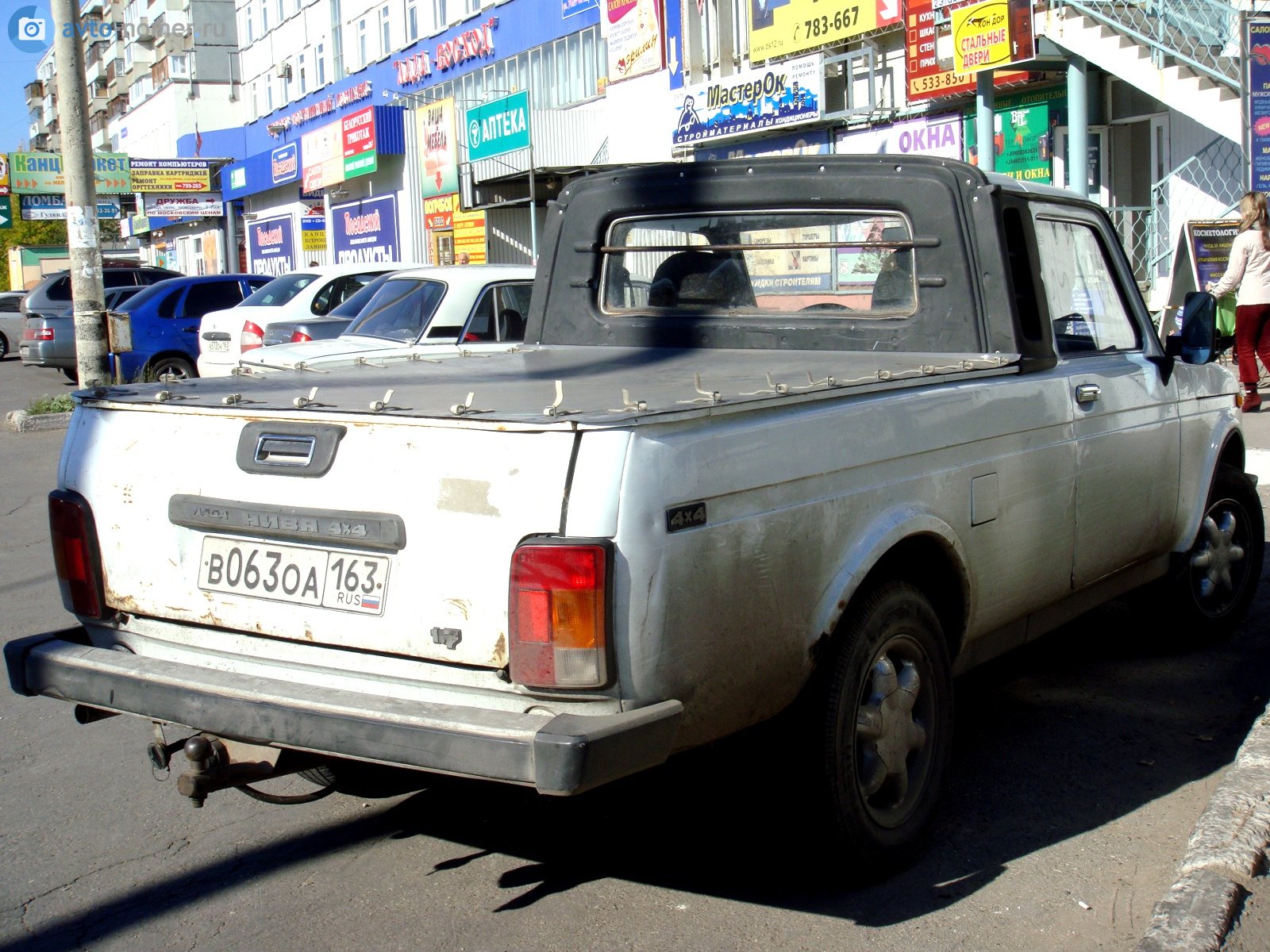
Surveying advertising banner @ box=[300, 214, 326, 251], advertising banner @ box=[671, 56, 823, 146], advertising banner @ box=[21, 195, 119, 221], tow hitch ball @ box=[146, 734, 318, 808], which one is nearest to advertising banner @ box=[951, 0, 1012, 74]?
advertising banner @ box=[671, 56, 823, 146]

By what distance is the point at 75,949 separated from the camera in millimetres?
3156

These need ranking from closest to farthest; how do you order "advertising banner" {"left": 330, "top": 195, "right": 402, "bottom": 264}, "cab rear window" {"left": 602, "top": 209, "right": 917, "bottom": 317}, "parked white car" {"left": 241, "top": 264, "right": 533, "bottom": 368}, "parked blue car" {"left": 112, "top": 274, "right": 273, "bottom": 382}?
"cab rear window" {"left": 602, "top": 209, "right": 917, "bottom": 317}
"parked white car" {"left": 241, "top": 264, "right": 533, "bottom": 368}
"parked blue car" {"left": 112, "top": 274, "right": 273, "bottom": 382}
"advertising banner" {"left": 330, "top": 195, "right": 402, "bottom": 264}

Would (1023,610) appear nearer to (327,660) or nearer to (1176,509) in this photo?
(1176,509)

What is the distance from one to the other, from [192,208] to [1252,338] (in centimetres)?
4202

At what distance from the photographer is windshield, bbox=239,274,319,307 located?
14.2 m

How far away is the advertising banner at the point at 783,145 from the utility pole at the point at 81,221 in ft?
26.4

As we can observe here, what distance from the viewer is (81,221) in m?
13.9

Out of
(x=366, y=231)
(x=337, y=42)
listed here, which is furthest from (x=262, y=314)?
(x=337, y=42)

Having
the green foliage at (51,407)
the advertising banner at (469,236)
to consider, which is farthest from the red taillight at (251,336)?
the advertising banner at (469,236)

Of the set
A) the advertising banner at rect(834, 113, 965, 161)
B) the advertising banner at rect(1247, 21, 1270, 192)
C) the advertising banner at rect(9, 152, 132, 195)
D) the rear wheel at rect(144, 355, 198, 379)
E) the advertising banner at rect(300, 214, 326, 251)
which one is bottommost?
the rear wheel at rect(144, 355, 198, 379)

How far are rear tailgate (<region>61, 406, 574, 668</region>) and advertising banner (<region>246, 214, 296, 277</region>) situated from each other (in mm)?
39147

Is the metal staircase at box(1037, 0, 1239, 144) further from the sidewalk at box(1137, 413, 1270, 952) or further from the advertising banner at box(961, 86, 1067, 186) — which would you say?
the sidewalk at box(1137, 413, 1270, 952)

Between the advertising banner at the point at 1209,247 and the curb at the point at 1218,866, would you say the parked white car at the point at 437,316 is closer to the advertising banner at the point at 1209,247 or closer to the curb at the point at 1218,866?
the advertising banner at the point at 1209,247

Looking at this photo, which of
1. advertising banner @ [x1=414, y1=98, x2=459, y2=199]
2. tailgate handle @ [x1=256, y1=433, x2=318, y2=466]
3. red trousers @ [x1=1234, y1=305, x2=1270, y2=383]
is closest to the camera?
tailgate handle @ [x1=256, y1=433, x2=318, y2=466]
